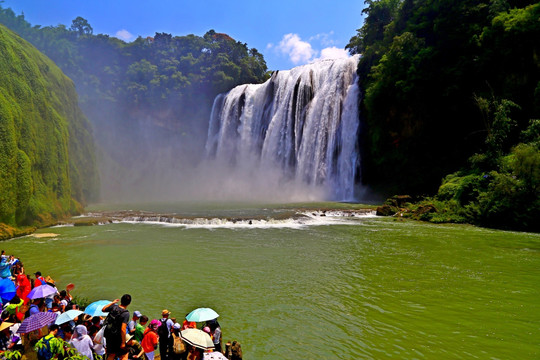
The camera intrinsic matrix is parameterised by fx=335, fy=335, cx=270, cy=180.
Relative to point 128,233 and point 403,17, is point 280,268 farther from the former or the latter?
point 403,17

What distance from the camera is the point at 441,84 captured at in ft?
95.3

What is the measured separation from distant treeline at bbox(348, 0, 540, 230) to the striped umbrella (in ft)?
67.7

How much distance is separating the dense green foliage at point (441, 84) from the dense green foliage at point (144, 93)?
35.5 m

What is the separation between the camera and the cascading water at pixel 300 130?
37250mm

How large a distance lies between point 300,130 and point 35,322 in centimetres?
3748

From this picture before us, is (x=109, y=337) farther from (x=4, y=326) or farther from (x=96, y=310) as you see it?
(x=4, y=326)

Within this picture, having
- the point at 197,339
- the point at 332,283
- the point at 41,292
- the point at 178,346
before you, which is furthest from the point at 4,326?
the point at 332,283

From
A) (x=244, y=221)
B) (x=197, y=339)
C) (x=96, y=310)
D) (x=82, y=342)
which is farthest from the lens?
(x=244, y=221)

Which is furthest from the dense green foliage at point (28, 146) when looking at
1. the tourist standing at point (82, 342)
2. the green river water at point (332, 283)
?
the tourist standing at point (82, 342)

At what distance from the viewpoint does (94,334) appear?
5941 mm

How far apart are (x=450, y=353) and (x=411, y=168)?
92.7ft

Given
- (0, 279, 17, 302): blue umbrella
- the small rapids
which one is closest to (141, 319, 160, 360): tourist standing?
(0, 279, 17, 302): blue umbrella

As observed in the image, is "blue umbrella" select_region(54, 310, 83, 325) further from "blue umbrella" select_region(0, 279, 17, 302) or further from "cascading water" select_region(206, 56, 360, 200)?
"cascading water" select_region(206, 56, 360, 200)

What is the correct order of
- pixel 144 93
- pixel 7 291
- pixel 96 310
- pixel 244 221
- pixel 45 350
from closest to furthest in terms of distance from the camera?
pixel 45 350
pixel 96 310
pixel 7 291
pixel 244 221
pixel 144 93
